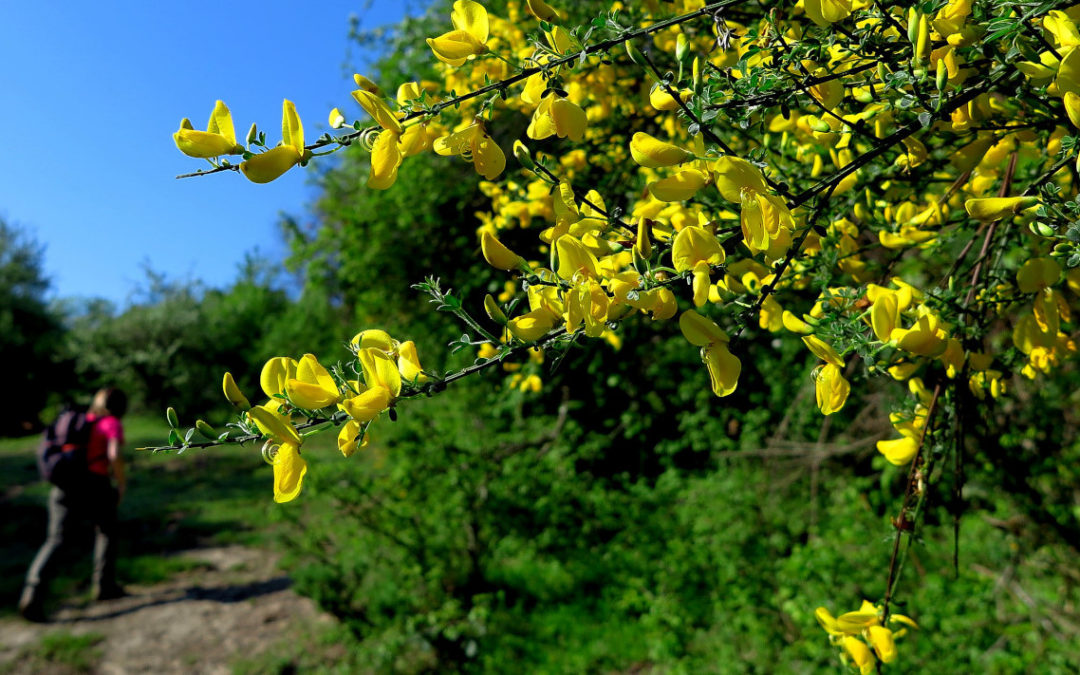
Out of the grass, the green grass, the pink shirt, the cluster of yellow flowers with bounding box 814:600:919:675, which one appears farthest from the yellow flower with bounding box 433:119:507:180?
the pink shirt

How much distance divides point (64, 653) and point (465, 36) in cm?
518

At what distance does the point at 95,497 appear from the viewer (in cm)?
519

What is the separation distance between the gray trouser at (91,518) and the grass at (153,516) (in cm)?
41

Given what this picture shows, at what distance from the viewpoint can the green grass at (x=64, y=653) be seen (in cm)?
435

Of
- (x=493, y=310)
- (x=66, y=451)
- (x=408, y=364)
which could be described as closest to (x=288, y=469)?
(x=408, y=364)

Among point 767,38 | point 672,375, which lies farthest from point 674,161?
→ point 672,375

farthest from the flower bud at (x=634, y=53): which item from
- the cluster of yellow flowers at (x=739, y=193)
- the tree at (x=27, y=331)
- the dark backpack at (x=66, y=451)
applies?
the tree at (x=27, y=331)

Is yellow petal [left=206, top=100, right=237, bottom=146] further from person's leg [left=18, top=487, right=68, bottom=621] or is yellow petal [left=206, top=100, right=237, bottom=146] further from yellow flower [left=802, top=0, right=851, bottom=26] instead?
person's leg [left=18, top=487, right=68, bottom=621]

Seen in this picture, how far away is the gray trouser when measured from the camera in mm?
4957

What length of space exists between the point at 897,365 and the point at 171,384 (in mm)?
19944

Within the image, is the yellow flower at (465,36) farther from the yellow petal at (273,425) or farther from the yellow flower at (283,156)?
the yellow petal at (273,425)

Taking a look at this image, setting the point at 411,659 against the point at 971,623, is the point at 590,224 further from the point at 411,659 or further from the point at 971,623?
the point at 411,659

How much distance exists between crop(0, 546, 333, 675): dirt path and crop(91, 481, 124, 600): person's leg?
0.11m

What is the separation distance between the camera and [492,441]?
4.79m
